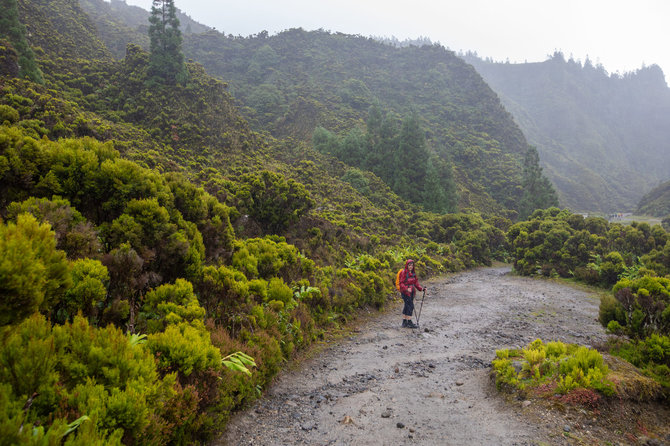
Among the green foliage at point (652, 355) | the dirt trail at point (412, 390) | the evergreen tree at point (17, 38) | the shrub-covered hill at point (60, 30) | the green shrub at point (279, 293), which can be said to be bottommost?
the dirt trail at point (412, 390)

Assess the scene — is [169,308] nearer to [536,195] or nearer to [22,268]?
[22,268]

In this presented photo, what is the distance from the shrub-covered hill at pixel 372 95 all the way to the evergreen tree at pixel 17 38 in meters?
26.8

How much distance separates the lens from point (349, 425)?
4293 mm

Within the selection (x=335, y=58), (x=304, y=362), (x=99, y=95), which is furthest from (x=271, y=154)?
A: (x=335, y=58)

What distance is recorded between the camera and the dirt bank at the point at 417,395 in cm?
400

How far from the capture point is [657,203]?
52906mm

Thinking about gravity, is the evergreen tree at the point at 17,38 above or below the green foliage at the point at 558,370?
above

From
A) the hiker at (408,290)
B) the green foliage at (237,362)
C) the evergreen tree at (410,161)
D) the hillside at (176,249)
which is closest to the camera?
the hillside at (176,249)

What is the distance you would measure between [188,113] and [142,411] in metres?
26.0

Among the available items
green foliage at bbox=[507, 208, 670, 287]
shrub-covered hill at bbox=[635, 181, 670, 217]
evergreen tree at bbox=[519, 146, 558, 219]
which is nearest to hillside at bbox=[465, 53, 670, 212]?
shrub-covered hill at bbox=[635, 181, 670, 217]

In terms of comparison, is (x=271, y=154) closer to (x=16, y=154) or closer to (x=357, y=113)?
(x=16, y=154)

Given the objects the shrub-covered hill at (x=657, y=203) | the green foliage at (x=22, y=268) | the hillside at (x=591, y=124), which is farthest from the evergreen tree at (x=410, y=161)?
the hillside at (x=591, y=124)

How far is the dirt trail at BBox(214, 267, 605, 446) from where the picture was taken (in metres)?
4.03

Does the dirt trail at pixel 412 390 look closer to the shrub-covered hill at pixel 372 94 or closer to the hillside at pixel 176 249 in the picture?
the hillside at pixel 176 249
